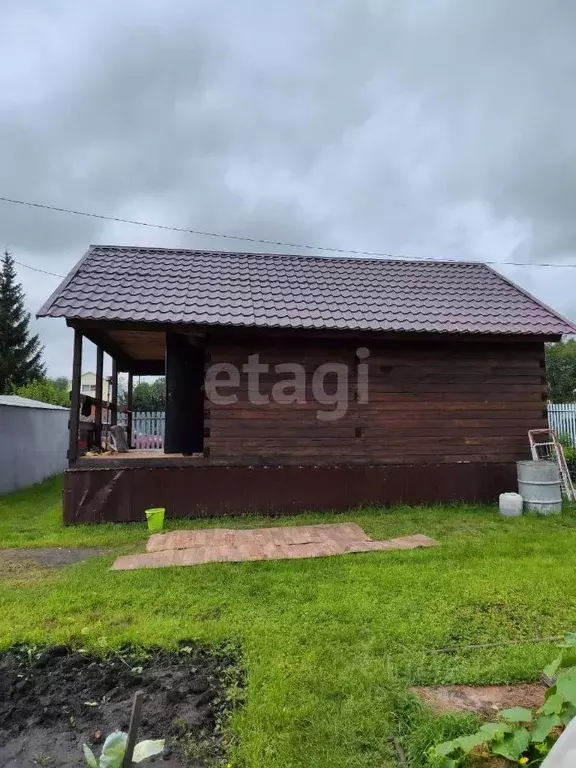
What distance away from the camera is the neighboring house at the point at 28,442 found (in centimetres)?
997

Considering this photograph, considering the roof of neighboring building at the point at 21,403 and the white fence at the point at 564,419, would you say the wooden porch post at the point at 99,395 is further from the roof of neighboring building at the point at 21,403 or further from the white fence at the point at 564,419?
the white fence at the point at 564,419

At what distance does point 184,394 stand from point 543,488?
5.51m

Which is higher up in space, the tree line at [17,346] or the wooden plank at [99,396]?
the tree line at [17,346]

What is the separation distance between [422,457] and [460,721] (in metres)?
5.69

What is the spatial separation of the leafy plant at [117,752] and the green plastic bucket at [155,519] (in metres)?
4.73

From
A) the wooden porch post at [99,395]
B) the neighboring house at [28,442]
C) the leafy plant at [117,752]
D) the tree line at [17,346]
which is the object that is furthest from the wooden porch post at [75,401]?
the tree line at [17,346]

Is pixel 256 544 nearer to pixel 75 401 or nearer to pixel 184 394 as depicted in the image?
pixel 184 394

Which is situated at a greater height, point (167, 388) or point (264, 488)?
point (167, 388)

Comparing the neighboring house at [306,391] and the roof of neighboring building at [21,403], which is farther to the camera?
the roof of neighboring building at [21,403]

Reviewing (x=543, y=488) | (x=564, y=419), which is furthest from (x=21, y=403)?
(x=564, y=419)

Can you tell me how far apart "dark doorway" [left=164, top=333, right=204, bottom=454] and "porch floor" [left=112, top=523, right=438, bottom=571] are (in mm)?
1863

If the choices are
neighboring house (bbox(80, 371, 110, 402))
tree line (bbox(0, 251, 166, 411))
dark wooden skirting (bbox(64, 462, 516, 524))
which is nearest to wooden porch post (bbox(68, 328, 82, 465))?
dark wooden skirting (bbox(64, 462, 516, 524))

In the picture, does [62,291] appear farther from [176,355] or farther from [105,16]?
[105,16]

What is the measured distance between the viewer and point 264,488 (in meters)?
7.15
